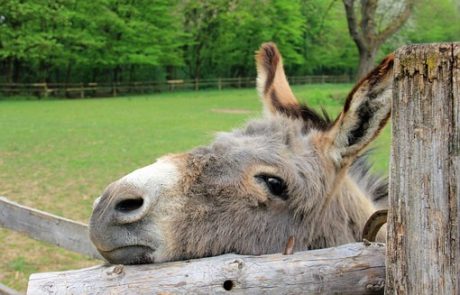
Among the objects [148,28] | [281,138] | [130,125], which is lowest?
[130,125]

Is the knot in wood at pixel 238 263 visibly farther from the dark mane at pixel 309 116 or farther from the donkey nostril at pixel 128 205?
the dark mane at pixel 309 116

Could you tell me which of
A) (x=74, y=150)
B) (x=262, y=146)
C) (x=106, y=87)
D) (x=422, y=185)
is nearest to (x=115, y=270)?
(x=262, y=146)

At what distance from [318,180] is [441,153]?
37.9 inches

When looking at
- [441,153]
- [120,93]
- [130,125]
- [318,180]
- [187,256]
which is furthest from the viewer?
[120,93]

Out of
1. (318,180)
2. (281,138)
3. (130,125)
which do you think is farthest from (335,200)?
(130,125)

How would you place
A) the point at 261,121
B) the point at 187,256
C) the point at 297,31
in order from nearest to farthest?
the point at 187,256, the point at 261,121, the point at 297,31

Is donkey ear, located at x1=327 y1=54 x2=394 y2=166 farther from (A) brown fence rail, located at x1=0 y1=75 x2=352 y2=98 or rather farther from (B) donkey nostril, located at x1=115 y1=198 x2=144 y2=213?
(A) brown fence rail, located at x1=0 y1=75 x2=352 y2=98

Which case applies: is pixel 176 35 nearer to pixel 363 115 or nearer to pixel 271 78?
pixel 271 78

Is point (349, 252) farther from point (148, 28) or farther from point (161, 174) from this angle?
point (148, 28)

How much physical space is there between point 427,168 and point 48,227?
4.06 meters

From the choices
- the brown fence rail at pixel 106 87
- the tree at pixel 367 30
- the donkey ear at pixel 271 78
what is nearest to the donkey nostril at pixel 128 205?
the donkey ear at pixel 271 78

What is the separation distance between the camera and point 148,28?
4700 cm

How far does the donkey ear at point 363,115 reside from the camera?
2.27m

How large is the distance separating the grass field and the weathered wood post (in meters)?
1.53
